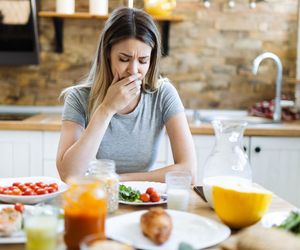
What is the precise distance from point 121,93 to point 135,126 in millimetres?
234

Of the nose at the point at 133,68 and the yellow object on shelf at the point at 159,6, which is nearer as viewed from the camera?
the nose at the point at 133,68

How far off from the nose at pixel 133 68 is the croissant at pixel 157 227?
90cm

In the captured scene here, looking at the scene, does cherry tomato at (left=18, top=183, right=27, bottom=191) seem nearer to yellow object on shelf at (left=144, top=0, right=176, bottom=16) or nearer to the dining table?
the dining table

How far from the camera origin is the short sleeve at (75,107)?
6.83 ft

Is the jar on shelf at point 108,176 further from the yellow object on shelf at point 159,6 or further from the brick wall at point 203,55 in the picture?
the brick wall at point 203,55

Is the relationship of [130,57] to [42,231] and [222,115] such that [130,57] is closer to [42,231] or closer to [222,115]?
[42,231]

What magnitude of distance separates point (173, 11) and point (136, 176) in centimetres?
200

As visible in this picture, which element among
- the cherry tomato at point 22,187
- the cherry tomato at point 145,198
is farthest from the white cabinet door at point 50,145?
the cherry tomato at point 145,198

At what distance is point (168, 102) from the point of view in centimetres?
221

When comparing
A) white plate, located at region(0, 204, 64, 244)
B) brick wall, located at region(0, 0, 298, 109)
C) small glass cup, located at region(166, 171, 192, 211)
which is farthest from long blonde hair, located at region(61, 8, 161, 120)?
brick wall, located at region(0, 0, 298, 109)

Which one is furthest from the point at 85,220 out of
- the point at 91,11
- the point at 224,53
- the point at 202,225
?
the point at 224,53

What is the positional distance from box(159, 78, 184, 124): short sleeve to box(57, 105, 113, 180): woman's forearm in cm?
34

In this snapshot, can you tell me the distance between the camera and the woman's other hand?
199cm

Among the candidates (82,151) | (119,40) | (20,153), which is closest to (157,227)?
(82,151)
